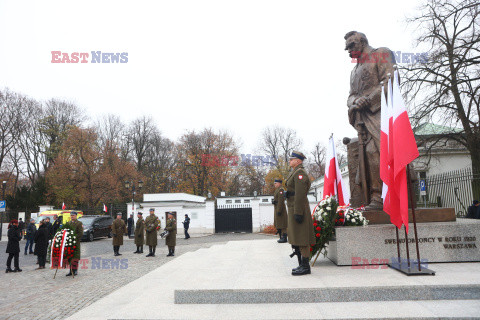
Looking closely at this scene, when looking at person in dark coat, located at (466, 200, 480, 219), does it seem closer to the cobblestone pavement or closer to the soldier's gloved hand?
the soldier's gloved hand

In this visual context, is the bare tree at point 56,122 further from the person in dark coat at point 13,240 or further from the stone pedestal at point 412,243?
the stone pedestal at point 412,243

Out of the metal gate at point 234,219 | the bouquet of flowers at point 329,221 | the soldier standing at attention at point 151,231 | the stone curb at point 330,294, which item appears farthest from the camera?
the metal gate at point 234,219

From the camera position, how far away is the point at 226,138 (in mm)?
48594

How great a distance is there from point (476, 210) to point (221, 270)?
35.6 ft

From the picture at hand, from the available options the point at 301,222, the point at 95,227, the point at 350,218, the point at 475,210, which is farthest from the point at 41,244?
the point at 475,210

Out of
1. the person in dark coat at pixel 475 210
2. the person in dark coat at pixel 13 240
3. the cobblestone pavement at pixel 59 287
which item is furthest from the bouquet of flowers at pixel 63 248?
the person in dark coat at pixel 475 210

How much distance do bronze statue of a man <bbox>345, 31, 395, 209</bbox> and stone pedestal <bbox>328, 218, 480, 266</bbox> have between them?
100 cm

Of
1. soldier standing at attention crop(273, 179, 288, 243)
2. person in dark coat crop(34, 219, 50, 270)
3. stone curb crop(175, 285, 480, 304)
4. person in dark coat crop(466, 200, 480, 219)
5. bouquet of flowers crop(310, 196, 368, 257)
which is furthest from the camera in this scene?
person in dark coat crop(466, 200, 480, 219)

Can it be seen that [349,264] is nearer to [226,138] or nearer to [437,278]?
[437,278]

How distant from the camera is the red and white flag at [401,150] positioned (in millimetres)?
5223

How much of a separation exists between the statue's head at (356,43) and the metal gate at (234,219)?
72.4 ft

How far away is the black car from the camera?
23.0m

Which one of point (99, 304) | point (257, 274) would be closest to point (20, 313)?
point (99, 304)

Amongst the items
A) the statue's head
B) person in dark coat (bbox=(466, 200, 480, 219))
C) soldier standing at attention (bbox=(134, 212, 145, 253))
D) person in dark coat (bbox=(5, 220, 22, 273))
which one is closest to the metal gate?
soldier standing at attention (bbox=(134, 212, 145, 253))
